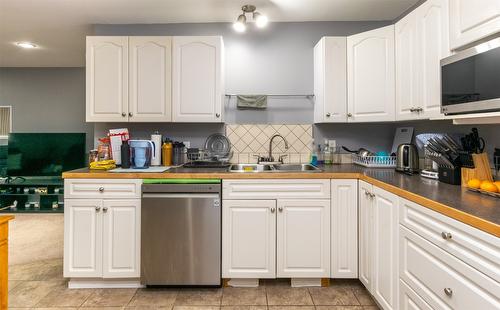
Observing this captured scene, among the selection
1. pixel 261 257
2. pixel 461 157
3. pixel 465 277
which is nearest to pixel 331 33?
pixel 461 157

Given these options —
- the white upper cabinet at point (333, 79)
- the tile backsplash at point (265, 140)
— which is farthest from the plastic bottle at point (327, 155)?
the white upper cabinet at point (333, 79)

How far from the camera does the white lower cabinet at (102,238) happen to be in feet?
7.45

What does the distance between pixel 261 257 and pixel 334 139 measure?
1399 millimetres

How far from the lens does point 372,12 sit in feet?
9.16

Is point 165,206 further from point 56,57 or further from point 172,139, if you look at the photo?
point 56,57

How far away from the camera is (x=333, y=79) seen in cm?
267

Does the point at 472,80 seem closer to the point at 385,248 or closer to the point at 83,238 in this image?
the point at 385,248

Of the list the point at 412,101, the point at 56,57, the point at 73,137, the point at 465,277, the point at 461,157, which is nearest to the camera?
the point at 465,277

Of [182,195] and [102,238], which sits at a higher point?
[182,195]

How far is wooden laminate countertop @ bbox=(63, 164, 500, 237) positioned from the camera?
1.10 meters

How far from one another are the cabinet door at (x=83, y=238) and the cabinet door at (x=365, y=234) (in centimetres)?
195

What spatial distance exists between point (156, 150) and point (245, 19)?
1.40 m

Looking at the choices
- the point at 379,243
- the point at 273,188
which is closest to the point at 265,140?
the point at 273,188

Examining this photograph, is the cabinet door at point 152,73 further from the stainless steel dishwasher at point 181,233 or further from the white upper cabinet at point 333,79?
the white upper cabinet at point 333,79
